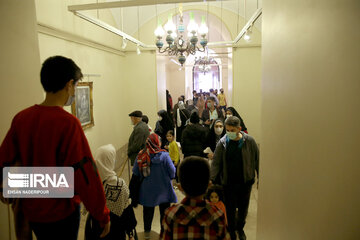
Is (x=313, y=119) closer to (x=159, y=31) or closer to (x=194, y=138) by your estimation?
(x=194, y=138)

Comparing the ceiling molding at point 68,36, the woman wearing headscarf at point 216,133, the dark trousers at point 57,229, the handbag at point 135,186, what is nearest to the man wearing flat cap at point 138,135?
the woman wearing headscarf at point 216,133

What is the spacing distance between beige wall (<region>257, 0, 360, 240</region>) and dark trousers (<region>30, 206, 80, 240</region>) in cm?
148

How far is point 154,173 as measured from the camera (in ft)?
11.5

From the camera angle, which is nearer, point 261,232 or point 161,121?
point 261,232

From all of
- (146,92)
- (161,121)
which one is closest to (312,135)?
(161,121)

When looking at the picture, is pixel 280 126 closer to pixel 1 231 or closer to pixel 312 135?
pixel 312 135

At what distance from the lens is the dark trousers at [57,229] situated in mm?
1486

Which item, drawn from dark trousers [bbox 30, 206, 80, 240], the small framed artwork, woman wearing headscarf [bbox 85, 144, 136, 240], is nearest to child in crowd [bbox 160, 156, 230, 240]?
dark trousers [bbox 30, 206, 80, 240]

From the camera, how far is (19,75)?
232 cm

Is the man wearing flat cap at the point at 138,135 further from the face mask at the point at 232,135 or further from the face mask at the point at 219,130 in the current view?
the face mask at the point at 232,135

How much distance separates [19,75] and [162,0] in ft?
6.94

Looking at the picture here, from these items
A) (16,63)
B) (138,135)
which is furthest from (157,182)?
(16,63)

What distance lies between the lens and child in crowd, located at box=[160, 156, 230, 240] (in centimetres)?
144

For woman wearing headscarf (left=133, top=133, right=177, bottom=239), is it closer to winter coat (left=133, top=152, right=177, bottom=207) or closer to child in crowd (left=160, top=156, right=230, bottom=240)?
winter coat (left=133, top=152, right=177, bottom=207)
